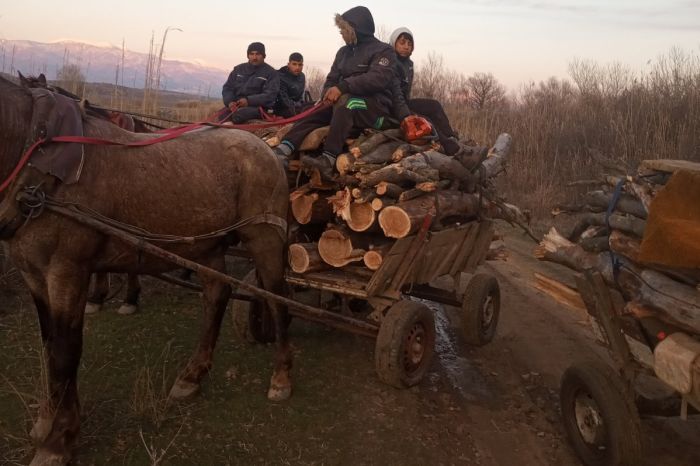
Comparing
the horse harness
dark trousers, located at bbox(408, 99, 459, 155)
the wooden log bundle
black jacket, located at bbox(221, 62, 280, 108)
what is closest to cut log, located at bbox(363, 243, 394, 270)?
the wooden log bundle

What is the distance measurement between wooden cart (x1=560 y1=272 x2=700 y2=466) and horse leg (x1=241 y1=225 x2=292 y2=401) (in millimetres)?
2163

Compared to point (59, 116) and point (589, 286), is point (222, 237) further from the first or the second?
Answer: point (589, 286)

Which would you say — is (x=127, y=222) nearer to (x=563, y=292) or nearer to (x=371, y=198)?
(x=371, y=198)

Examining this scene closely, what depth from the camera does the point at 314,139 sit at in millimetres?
5020

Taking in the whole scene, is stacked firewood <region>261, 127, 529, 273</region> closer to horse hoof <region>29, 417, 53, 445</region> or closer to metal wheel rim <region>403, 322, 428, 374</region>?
metal wheel rim <region>403, 322, 428, 374</region>

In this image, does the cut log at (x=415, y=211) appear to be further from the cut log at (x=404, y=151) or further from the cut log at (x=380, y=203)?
the cut log at (x=404, y=151)

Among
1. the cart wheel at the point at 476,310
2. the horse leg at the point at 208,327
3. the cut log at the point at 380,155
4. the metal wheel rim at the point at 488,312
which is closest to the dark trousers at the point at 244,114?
the cut log at the point at 380,155

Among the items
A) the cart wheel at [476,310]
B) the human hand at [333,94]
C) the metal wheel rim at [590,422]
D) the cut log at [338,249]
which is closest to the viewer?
the metal wheel rim at [590,422]

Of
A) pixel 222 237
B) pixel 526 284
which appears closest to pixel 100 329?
pixel 222 237

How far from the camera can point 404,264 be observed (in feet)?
14.9

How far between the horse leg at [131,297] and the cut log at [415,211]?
300 centimetres

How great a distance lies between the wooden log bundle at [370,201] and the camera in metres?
4.45

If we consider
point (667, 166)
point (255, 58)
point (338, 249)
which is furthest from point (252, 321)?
point (255, 58)

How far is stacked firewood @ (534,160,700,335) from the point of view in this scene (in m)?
2.85
